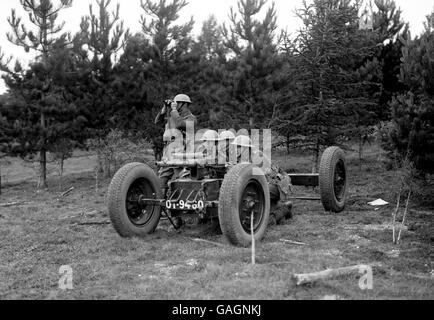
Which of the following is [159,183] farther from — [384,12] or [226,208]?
[384,12]

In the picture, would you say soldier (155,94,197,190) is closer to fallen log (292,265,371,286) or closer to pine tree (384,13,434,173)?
fallen log (292,265,371,286)

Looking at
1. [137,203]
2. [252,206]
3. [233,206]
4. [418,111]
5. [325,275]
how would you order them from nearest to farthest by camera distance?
[325,275] → [233,206] → [252,206] → [137,203] → [418,111]

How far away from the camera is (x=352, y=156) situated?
2244 centimetres

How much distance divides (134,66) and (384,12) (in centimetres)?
1157

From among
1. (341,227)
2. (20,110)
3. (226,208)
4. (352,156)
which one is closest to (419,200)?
(341,227)

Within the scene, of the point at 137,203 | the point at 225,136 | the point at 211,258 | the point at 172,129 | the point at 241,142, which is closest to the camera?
the point at 211,258

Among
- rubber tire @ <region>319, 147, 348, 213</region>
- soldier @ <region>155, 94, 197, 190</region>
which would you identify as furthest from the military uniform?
rubber tire @ <region>319, 147, 348, 213</region>

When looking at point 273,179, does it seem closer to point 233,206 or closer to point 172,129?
point 172,129

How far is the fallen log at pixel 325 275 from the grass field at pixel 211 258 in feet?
0.23

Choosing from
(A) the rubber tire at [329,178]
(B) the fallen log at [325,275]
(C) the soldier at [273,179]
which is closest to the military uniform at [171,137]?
(C) the soldier at [273,179]

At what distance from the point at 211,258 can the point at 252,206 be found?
1.39 m

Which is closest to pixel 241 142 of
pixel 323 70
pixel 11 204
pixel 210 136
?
pixel 210 136

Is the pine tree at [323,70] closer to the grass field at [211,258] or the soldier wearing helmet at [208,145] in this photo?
the grass field at [211,258]

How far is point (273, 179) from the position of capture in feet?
30.4
